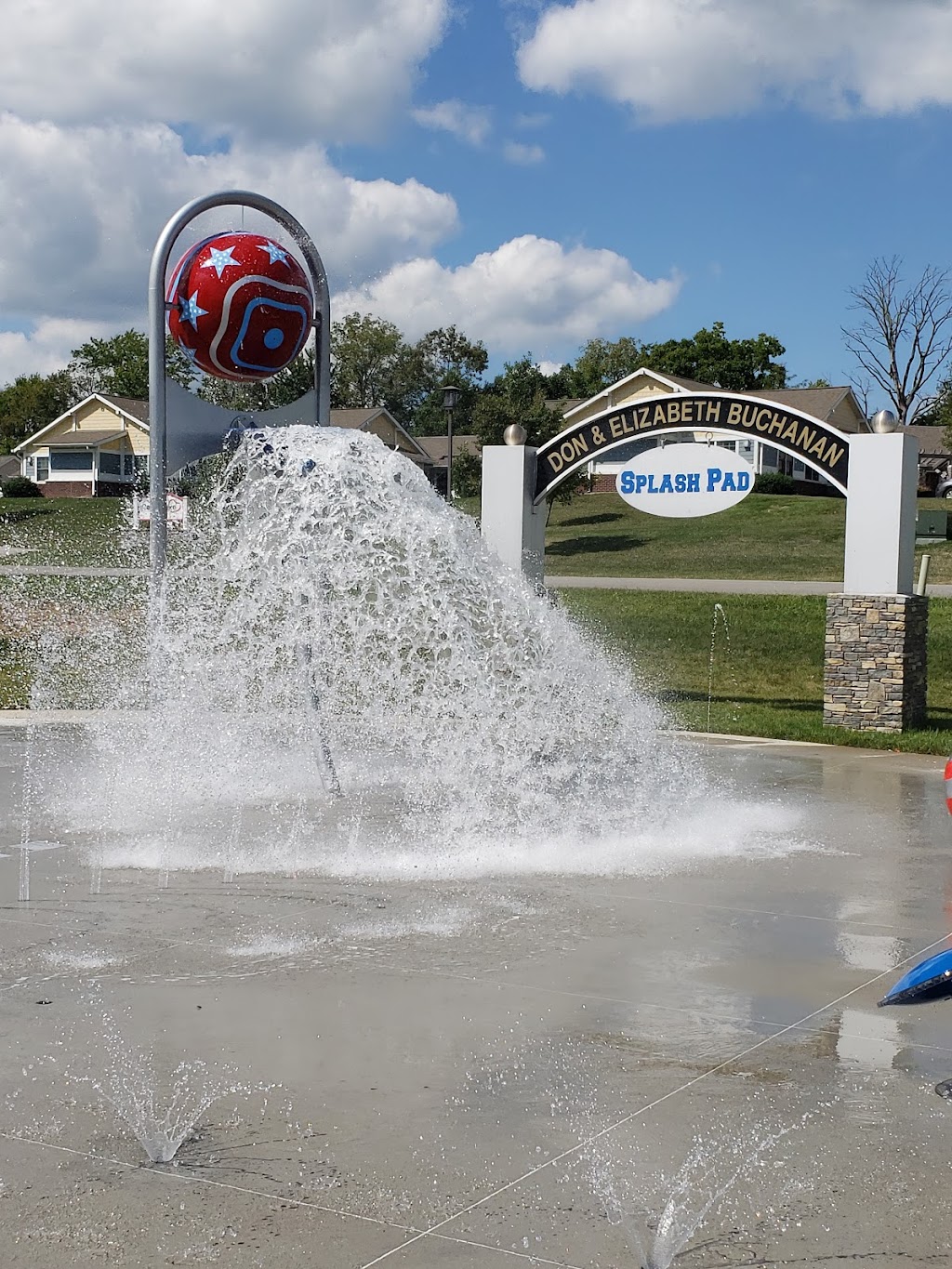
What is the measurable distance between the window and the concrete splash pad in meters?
58.0

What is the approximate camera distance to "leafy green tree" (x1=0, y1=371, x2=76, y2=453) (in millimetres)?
88812

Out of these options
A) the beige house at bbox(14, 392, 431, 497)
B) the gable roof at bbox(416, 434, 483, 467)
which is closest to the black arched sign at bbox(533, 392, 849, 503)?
the gable roof at bbox(416, 434, 483, 467)

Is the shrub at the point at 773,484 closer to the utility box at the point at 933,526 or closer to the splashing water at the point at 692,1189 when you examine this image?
the utility box at the point at 933,526

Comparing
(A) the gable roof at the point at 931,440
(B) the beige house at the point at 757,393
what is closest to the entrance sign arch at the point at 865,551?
(B) the beige house at the point at 757,393

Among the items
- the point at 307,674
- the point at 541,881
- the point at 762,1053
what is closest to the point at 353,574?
the point at 307,674

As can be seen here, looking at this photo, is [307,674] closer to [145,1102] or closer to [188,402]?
[188,402]

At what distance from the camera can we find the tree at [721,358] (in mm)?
72625

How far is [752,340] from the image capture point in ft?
241

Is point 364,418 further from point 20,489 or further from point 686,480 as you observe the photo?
point 686,480

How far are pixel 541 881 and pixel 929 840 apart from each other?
303 centimetres

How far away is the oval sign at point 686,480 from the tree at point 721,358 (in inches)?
2250

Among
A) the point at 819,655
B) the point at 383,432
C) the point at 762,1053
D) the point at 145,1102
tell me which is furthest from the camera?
the point at 383,432

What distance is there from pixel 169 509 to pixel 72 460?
5590 centimetres

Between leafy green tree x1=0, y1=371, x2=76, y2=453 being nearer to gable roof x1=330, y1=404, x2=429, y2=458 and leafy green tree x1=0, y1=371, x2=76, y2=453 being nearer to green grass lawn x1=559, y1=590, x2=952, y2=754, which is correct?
gable roof x1=330, y1=404, x2=429, y2=458
